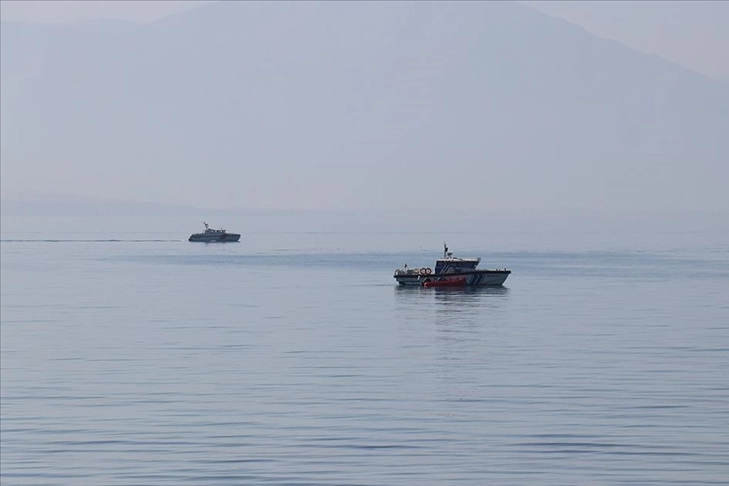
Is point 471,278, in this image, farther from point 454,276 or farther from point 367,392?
point 367,392

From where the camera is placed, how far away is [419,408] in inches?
2080

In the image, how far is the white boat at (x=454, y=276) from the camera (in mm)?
134250

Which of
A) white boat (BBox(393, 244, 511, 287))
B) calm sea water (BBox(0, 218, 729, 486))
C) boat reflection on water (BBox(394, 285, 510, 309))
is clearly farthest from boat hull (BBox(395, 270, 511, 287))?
calm sea water (BBox(0, 218, 729, 486))

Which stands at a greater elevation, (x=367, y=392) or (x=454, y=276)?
(x=454, y=276)

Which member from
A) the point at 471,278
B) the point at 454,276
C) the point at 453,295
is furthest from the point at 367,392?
the point at 471,278

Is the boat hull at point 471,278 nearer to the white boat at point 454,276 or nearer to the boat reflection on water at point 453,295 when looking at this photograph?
the white boat at point 454,276

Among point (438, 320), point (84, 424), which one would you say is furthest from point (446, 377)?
point (438, 320)

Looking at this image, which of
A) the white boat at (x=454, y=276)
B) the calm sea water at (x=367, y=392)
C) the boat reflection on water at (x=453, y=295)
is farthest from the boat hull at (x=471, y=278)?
the calm sea water at (x=367, y=392)

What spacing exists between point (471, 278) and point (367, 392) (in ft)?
261

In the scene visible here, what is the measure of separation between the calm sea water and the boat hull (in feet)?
59.1

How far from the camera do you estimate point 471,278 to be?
445 feet

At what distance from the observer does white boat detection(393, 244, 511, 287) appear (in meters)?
134

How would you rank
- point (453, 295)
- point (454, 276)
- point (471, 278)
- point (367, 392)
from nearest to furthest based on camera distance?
1. point (367, 392)
2. point (453, 295)
3. point (454, 276)
4. point (471, 278)

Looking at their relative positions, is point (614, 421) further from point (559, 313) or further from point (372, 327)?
point (559, 313)
